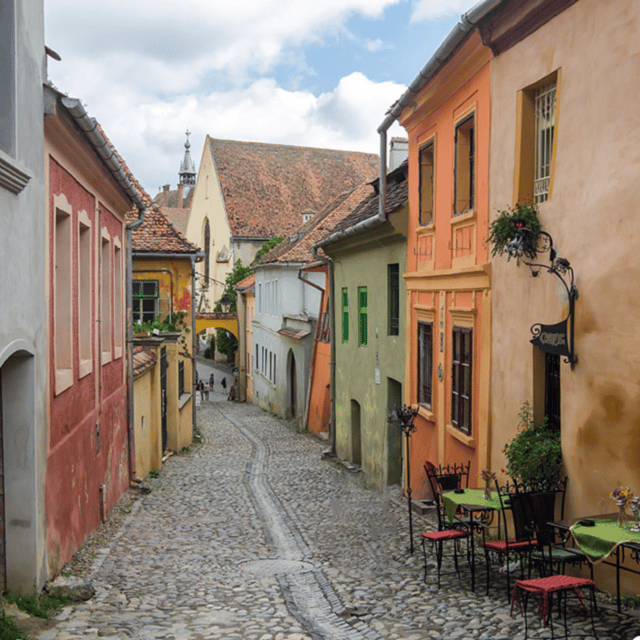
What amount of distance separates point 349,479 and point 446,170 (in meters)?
8.21

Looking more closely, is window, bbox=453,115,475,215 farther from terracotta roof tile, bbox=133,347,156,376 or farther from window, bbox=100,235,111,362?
terracotta roof tile, bbox=133,347,156,376

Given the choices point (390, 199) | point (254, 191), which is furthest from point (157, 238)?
point (254, 191)

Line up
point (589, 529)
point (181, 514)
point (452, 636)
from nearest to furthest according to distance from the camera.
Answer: point (589, 529)
point (452, 636)
point (181, 514)

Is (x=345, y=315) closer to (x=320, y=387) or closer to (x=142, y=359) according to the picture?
(x=142, y=359)

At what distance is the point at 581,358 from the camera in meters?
7.41

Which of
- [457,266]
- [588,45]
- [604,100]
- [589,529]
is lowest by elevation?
[589,529]

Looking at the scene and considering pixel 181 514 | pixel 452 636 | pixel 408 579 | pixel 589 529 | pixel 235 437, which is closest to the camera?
pixel 589 529

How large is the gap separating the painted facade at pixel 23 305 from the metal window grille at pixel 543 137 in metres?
5.11

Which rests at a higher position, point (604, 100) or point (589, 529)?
point (604, 100)

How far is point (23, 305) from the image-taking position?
7.15 meters

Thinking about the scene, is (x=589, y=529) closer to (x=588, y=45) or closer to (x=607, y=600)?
(x=607, y=600)

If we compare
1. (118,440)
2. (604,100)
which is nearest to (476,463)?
(604,100)

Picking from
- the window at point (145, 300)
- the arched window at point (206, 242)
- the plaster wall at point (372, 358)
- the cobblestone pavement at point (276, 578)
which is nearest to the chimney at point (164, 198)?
the arched window at point (206, 242)

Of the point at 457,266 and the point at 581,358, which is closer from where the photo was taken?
the point at 581,358
